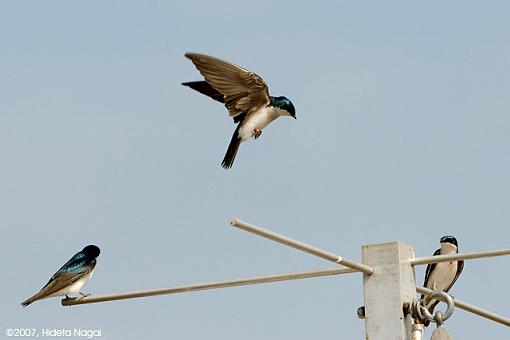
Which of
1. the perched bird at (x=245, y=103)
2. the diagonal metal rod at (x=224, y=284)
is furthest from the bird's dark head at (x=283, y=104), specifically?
the diagonal metal rod at (x=224, y=284)

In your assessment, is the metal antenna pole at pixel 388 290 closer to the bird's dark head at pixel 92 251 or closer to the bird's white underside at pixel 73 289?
the bird's white underside at pixel 73 289

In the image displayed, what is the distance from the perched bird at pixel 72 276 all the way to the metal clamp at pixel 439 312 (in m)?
3.69

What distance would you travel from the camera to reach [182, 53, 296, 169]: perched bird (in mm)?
8023

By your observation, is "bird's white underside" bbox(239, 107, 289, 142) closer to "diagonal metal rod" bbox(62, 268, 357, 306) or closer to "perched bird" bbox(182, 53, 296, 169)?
"perched bird" bbox(182, 53, 296, 169)

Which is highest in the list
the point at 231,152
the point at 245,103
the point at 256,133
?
the point at 245,103

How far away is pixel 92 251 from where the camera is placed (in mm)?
9148

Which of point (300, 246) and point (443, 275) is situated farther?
point (443, 275)

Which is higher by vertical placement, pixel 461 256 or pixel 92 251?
pixel 92 251

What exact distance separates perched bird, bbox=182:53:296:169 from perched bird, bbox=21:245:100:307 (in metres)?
1.41

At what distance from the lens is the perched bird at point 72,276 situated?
8109 millimetres

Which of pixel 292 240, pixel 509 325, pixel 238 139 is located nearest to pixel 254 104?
pixel 238 139

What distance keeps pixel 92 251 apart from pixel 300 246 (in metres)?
5.14

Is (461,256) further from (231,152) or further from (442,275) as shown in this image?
(442,275)

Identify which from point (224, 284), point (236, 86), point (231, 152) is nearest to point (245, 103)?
point (236, 86)
